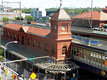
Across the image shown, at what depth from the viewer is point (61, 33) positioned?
37.3 meters

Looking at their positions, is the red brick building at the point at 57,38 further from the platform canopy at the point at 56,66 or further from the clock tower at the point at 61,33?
the platform canopy at the point at 56,66

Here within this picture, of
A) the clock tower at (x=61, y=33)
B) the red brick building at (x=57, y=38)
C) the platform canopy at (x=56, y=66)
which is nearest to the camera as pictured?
the platform canopy at (x=56, y=66)

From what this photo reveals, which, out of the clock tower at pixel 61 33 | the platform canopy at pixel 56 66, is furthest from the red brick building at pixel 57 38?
the platform canopy at pixel 56 66

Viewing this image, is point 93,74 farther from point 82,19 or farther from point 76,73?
point 82,19

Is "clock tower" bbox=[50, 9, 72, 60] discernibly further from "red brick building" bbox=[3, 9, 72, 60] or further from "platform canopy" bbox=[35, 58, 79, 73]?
"platform canopy" bbox=[35, 58, 79, 73]

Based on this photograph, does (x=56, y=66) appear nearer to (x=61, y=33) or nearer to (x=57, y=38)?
(x=57, y=38)

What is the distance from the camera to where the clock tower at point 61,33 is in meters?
37.0

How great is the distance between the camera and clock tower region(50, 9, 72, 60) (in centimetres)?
3697

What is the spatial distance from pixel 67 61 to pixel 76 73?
2.86m

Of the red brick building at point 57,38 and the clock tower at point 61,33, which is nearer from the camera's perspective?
the clock tower at point 61,33

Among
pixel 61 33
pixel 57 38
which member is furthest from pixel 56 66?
pixel 61 33

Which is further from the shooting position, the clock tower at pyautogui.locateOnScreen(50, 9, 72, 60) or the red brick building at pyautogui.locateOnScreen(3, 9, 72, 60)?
the red brick building at pyautogui.locateOnScreen(3, 9, 72, 60)

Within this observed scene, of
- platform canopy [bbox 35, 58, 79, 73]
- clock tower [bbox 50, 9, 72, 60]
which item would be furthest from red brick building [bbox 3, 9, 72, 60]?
platform canopy [bbox 35, 58, 79, 73]

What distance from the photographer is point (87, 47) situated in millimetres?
35062
